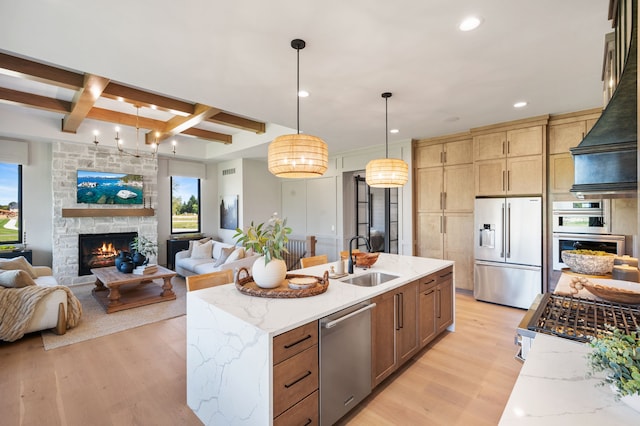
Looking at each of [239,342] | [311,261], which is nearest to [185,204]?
[311,261]

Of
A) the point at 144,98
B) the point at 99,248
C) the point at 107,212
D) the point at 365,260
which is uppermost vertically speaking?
the point at 144,98

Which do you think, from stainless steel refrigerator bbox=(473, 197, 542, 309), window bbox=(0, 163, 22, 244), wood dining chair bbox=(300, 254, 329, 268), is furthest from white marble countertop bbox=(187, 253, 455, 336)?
window bbox=(0, 163, 22, 244)

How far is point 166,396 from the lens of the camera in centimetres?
232

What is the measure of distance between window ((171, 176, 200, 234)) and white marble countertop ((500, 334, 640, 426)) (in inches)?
296

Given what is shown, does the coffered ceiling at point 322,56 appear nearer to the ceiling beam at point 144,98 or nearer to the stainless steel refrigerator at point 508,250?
the ceiling beam at point 144,98

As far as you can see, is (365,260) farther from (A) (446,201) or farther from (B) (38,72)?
(B) (38,72)

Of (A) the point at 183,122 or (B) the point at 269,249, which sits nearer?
(B) the point at 269,249

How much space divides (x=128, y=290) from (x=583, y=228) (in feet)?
21.8

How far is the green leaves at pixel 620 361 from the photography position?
79 cm

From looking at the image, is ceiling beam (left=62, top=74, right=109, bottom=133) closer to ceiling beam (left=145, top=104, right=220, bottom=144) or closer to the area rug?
ceiling beam (left=145, top=104, right=220, bottom=144)

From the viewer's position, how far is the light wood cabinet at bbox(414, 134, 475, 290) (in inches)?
188

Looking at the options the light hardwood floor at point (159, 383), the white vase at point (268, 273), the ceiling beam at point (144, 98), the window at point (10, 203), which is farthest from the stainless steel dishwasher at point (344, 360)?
the window at point (10, 203)

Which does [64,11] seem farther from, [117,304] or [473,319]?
[473,319]

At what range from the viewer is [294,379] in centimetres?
163
